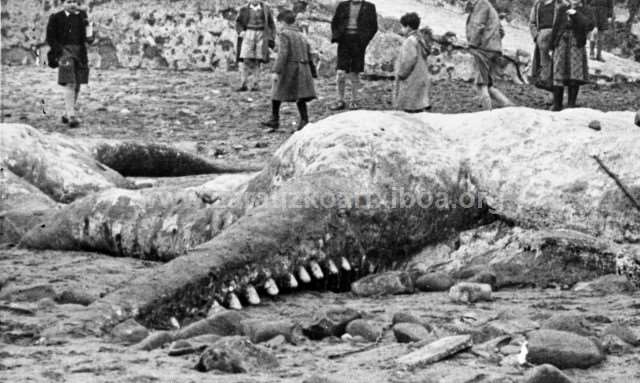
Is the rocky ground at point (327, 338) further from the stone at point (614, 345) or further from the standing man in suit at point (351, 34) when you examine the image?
the standing man in suit at point (351, 34)

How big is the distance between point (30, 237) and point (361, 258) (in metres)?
2.12

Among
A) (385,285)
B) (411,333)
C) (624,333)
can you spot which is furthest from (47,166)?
(624,333)

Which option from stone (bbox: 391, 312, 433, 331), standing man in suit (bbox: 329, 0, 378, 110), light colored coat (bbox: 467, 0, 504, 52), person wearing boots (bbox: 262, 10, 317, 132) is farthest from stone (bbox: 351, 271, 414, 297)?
standing man in suit (bbox: 329, 0, 378, 110)

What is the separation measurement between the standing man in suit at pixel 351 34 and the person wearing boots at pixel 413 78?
7.43 ft

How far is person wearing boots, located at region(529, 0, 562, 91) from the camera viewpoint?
11539 mm

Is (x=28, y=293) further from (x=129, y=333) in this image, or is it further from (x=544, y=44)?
(x=544, y=44)

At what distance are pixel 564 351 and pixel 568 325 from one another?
1.45 ft

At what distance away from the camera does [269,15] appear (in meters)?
13.7

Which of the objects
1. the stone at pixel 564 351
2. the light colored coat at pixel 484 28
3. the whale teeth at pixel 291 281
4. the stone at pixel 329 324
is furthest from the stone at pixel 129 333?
the light colored coat at pixel 484 28

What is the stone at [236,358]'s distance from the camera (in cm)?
338

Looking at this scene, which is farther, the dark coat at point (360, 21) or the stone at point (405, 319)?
the dark coat at point (360, 21)

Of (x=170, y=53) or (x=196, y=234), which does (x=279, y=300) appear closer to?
(x=196, y=234)

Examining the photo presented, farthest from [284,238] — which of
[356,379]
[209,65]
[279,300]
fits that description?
[209,65]

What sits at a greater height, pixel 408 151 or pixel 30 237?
pixel 408 151
